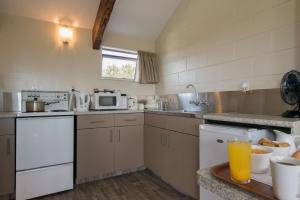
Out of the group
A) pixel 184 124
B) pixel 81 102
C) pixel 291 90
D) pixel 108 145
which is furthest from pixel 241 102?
pixel 81 102

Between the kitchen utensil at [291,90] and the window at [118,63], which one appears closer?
the kitchen utensil at [291,90]

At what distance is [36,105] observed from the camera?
7.70ft

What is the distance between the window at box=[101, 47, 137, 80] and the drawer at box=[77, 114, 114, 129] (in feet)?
3.09

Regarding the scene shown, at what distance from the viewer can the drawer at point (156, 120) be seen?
2498 millimetres

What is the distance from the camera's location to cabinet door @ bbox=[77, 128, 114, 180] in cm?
248

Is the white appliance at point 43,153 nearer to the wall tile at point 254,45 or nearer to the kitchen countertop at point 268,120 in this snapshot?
the kitchen countertop at point 268,120

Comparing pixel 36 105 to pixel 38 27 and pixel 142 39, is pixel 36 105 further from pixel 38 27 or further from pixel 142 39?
pixel 142 39

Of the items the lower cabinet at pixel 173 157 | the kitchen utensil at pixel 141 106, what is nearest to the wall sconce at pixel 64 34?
the kitchen utensil at pixel 141 106

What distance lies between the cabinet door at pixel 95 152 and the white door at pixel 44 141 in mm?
167

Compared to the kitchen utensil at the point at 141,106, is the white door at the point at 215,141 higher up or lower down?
lower down

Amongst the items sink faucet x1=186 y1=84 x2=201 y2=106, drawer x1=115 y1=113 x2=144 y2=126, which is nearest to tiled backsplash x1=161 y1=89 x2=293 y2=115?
sink faucet x1=186 y1=84 x2=201 y2=106

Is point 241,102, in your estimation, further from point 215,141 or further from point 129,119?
point 129,119

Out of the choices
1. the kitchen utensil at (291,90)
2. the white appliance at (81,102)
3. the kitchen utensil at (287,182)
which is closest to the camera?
the kitchen utensil at (287,182)

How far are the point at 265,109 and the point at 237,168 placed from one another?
1.57 metres
